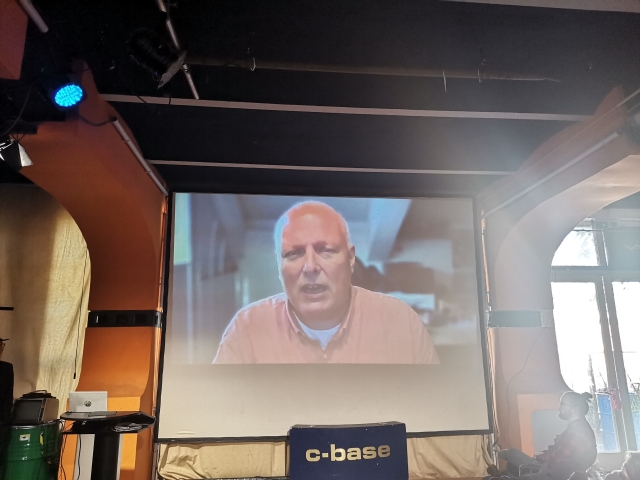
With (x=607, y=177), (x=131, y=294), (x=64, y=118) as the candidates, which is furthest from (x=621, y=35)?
(x=131, y=294)

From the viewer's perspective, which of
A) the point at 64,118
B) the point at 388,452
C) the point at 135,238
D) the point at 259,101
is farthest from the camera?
the point at 135,238

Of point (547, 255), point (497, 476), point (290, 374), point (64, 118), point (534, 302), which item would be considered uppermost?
point (64, 118)

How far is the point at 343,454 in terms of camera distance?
6.33 feet

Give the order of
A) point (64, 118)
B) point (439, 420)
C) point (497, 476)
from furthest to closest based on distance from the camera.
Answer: point (439, 420) → point (497, 476) → point (64, 118)

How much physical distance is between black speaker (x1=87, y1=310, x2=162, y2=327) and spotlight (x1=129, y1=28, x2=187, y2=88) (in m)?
2.19

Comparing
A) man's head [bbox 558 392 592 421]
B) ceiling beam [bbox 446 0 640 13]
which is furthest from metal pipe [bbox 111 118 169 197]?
man's head [bbox 558 392 592 421]

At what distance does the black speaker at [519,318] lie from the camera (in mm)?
4191

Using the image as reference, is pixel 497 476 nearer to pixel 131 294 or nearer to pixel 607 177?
pixel 607 177

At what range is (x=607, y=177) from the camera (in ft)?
10.3

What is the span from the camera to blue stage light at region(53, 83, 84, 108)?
88.1 inches

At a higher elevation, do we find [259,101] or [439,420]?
[259,101]

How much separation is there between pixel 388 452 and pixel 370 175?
2.64 meters

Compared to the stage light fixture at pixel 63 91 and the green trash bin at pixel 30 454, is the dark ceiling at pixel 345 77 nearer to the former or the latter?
the stage light fixture at pixel 63 91

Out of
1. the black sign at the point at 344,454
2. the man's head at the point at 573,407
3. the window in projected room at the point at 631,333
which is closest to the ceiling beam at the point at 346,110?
the man's head at the point at 573,407
